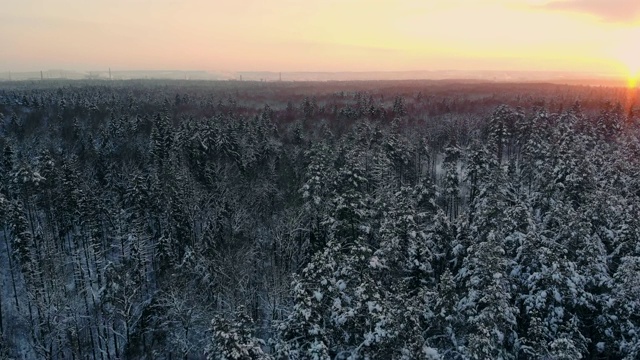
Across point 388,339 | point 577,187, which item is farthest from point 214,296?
point 577,187

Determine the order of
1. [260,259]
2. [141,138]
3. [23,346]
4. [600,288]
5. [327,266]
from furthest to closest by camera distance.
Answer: [141,138], [260,259], [23,346], [600,288], [327,266]

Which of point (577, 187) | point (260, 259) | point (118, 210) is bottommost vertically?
point (260, 259)

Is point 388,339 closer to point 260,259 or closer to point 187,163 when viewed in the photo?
point 260,259

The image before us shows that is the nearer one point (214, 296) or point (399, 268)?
point (399, 268)

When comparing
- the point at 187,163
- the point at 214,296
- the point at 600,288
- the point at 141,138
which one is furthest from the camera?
the point at 141,138

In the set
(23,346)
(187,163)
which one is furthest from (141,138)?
(23,346)

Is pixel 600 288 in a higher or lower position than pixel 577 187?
lower
